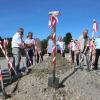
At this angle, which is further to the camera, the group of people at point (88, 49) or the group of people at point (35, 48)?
the group of people at point (88, 49)

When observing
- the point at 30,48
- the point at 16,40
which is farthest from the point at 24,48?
the point at 30,48

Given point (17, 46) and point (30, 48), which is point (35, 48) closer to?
point (30, 48)

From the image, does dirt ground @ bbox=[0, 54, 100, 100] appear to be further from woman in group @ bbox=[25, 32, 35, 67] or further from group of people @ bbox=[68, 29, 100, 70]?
woman in group @ bbox=[25, 32, 35, 67]

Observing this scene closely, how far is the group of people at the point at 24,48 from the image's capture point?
15.7m

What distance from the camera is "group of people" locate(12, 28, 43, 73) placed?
51.4 feet

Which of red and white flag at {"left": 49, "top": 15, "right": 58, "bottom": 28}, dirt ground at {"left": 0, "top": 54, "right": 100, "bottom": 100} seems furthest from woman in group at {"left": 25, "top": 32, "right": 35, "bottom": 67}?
red and white flag at {"left": 49, "top": 15, "right": 58, "bottom": 28}

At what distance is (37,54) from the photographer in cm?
2014

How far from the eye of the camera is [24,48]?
54.4 ft

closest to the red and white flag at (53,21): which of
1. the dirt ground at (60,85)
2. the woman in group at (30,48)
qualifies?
the dirt ground at (60,85)

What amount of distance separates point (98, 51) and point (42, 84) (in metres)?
9.53

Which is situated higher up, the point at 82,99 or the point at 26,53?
the point at 26,53

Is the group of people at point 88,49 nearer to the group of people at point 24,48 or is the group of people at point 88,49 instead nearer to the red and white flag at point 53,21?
the group of people at point 24,48

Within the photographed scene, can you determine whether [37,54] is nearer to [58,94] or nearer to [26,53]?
[26,53]

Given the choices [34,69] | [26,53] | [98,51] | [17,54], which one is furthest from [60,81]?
[98,51]
